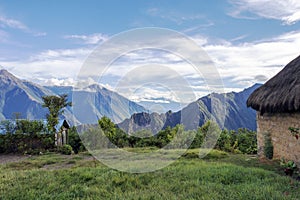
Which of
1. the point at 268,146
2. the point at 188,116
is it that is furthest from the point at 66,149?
the point at 268,146

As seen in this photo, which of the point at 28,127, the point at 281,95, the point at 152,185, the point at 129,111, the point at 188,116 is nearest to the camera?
the point at 152,185

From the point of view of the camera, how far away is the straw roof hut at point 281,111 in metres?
5.76

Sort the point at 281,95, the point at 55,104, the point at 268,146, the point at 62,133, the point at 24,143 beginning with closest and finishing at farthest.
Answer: the point at 281,95
the point at 268,146
the point at 24,143
the point at 62,133
the point at 55,104

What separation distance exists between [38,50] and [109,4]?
197 inches

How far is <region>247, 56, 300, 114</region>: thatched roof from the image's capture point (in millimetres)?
5616

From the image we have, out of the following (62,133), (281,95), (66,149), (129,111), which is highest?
(281,95)

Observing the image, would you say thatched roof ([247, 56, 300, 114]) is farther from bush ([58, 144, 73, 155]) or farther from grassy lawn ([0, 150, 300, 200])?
bush ([58, 144, 73, 155])

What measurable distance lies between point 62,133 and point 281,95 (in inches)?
299

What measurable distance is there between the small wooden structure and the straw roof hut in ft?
22.0

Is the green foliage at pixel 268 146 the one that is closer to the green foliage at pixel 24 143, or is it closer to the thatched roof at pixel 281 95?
the thatched roof at pixel 281 95

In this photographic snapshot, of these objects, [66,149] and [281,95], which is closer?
[281,95]

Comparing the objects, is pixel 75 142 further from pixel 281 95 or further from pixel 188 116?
pixel 281 95

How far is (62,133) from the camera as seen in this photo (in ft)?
32.7

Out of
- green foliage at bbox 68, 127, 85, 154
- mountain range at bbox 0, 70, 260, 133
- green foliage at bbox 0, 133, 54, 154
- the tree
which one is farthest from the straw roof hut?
green foliage at bbox 0, 133, 54, 154
